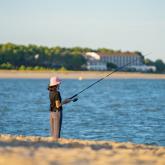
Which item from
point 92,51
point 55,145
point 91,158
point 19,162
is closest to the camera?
point 19,162

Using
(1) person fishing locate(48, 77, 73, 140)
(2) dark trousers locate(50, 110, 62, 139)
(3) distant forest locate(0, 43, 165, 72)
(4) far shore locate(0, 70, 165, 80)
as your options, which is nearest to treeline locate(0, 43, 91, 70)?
(3) distant forest locate(0, 43, 165, 72)

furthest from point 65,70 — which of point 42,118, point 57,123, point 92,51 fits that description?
point 57,123

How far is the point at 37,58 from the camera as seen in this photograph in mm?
131125

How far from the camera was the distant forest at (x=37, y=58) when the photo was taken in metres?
124

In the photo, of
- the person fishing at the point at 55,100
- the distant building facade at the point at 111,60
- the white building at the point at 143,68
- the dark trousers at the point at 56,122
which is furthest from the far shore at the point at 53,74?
the person fishing at the point at 55,100

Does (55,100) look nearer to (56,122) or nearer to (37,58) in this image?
(56,122)

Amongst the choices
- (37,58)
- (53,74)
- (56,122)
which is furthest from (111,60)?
(56,122)

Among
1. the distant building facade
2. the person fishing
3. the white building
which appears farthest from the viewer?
the white building

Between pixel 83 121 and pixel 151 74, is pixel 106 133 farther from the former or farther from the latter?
pixel 151 74

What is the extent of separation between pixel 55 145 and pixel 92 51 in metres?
163

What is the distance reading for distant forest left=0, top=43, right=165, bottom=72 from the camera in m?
124

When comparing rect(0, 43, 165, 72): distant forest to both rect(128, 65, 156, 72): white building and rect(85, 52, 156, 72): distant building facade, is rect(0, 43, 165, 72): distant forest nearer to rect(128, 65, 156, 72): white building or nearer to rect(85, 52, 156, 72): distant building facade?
rect(85, 52, 156, 72): distant building facade

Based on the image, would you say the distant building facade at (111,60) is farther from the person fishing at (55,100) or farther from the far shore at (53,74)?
the person fishing at (55,100)

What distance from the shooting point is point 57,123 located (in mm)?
13672
